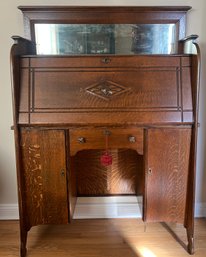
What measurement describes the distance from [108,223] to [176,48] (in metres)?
1.48

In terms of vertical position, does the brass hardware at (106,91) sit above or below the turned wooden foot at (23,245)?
above

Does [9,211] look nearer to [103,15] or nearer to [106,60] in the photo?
[106,60]

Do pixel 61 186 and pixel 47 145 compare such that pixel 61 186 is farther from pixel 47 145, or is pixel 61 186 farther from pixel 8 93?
pixel 8 93

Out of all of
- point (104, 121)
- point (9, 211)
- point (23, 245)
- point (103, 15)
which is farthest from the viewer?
point (9, 211)

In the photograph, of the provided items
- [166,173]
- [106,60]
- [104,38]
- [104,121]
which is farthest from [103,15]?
[166,173]

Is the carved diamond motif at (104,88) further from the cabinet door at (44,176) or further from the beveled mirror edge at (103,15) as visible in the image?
the beveled mirror edge at (103,15)

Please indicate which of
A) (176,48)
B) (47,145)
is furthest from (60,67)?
(176,48)

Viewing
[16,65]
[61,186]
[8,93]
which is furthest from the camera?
[8,93]

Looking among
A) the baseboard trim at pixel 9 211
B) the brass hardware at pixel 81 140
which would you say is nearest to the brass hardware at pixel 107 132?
the brass hardware at pixel 81 140

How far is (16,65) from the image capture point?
147 cm

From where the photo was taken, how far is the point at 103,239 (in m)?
1.83

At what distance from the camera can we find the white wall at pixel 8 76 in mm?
1783

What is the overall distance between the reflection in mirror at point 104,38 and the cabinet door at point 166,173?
705mm

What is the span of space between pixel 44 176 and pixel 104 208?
732mm
